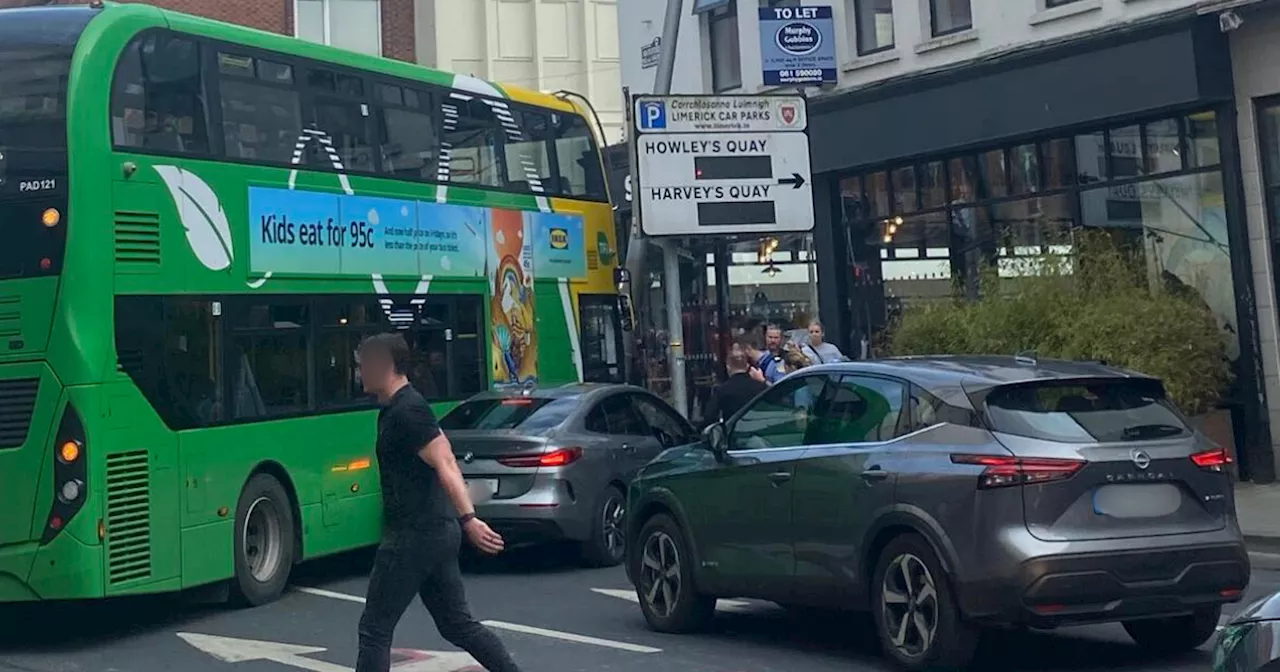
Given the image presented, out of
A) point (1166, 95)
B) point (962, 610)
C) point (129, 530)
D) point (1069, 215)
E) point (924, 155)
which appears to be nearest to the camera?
point (962, 610)

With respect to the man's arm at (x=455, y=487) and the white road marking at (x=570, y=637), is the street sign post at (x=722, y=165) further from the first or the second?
the man's arm at (x=455, y=487)

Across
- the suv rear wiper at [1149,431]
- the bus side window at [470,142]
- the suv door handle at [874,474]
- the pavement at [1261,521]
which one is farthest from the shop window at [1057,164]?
the suv door handle at [874,474]

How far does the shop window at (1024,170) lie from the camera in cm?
1969

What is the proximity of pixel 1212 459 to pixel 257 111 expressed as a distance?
762cm

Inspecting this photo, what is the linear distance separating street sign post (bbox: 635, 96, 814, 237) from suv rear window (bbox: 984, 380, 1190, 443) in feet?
28.8

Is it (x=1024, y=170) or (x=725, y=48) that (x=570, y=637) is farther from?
(x=725, y=48)

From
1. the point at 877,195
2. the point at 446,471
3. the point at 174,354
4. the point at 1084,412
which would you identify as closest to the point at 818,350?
the point at 877,195

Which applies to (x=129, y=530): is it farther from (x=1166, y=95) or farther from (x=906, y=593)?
(x=1166, y=95)

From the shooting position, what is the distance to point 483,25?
4397 centimetres

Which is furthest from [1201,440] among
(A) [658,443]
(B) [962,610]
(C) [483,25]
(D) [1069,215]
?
(C) [483,25]

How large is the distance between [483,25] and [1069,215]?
27273mm

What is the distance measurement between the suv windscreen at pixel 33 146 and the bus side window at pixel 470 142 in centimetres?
461

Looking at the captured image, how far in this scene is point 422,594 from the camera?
7516 mm

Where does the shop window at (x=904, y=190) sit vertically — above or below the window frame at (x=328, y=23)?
below
